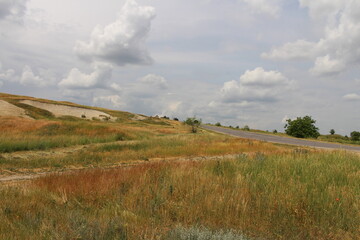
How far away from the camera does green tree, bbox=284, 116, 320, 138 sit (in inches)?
2055

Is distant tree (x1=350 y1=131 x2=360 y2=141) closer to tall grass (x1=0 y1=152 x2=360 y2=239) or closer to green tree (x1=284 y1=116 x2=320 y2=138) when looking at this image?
green tree (x1=284 y1=116 x2=320 y2=138)

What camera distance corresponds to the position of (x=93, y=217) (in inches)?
218

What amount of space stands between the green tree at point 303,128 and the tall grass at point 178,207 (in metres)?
47.3

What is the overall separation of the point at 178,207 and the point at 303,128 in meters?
52.3

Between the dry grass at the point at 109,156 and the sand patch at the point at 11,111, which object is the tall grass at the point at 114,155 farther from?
the sand patch at the point at 11,111

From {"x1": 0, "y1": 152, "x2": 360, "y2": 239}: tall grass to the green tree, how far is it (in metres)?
47.3

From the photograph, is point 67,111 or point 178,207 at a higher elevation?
point 67,111

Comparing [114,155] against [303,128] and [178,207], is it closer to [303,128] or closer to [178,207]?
[178,207]

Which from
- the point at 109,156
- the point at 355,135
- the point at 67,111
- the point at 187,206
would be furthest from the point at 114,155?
the point at 355,135

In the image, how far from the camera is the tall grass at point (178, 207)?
16.1 feet

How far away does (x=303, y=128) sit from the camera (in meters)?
52.5

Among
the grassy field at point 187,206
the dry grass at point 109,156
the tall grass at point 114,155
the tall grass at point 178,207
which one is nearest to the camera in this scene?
the grassy field at point 187,206

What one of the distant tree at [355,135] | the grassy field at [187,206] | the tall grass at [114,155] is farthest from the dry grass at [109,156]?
the distant tree at [355,135]

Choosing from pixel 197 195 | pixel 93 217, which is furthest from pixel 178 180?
pixel 93 217
